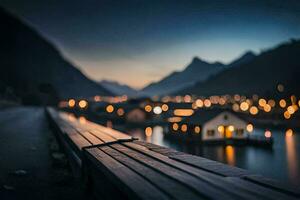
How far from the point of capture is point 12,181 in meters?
8.08

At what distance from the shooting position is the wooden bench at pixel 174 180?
11.6ft

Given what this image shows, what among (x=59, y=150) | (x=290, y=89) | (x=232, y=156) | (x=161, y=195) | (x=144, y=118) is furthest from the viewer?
(x=290, y=89)

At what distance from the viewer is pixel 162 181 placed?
4.14m

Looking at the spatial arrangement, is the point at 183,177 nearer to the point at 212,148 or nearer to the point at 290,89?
the point at 212,148

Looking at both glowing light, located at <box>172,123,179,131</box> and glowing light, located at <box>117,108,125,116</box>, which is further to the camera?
glowing light, located at <box>117,108,125,116</box>

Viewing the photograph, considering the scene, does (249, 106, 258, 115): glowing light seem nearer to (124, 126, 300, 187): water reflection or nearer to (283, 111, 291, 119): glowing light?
(283, 111, 291, 119): glowing light

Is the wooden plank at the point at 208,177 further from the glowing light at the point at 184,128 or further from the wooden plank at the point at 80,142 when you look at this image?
the glowing light at the point at 184,128

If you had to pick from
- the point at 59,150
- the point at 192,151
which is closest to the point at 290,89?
the point at 192,151

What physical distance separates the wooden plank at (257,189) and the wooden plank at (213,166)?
278 mm

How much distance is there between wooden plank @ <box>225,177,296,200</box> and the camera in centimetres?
340

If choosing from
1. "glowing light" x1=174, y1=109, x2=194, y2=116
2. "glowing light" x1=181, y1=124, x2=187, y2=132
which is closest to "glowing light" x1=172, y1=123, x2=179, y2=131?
"glowing light" x1=181, y1=124, x2=187, y2=132

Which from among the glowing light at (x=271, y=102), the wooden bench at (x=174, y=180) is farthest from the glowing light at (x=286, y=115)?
the wooden bench at (x=174, y=180)

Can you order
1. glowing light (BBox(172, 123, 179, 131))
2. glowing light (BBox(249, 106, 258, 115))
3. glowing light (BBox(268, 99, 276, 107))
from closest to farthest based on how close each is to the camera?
1. glowing light (BBox(172, 123, 179, 131))
2. glowing light (BBox(249, 106, 258, 115))
3. glowing light (BBox(268, 99, 276, 107))

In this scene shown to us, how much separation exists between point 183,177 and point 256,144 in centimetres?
4450
